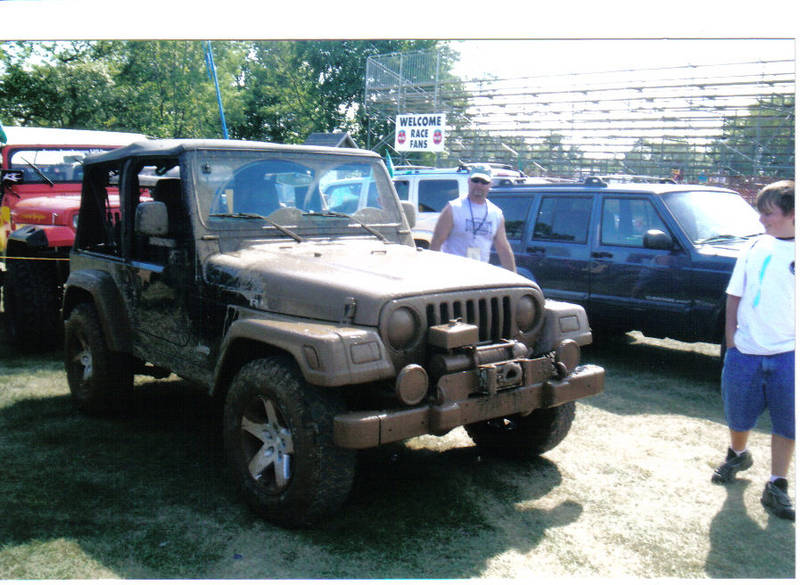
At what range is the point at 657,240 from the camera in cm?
643

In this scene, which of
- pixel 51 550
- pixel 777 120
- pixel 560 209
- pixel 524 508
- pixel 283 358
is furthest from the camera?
pixel 777 120

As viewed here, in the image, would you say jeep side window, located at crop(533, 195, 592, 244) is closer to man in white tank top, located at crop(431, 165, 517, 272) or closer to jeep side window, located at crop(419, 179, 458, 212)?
man in white tank top, located at crop(431, 165, 517, 272)

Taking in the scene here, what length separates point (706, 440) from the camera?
488cm

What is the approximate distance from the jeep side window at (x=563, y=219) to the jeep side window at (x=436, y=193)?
8.44ft

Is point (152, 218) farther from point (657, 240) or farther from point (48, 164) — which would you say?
point (48, 164)

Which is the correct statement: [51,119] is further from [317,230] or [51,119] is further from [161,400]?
[317,230]

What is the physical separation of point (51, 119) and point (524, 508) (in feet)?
49.6

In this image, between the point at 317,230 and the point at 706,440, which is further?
the point at 706,440

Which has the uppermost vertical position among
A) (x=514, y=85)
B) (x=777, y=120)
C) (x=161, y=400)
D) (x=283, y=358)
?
(x=514, y=85)

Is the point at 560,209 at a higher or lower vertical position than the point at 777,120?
lower

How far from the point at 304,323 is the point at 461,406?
84cm

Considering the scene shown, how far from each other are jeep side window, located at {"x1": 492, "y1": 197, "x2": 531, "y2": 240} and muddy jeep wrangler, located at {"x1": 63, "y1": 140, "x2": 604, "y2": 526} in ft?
10.3

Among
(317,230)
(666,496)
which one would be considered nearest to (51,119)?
(317,230)

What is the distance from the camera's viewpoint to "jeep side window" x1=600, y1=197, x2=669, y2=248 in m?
6.80
